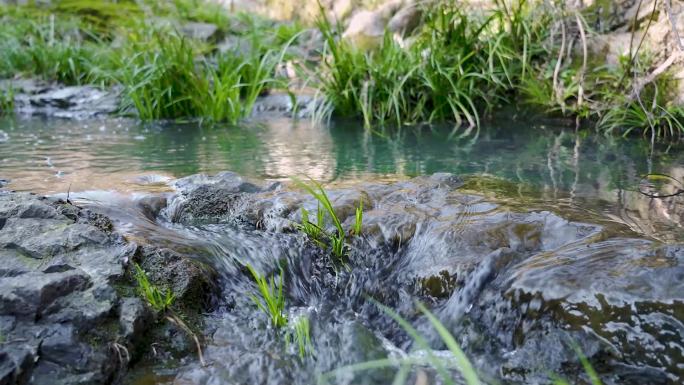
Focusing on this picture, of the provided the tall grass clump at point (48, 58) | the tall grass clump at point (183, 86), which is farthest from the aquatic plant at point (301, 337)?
the tall grass clump at point (48, 58)

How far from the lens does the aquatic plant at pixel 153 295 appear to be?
151cm

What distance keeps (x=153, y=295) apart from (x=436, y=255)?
0.82m

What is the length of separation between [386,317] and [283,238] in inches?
18.9

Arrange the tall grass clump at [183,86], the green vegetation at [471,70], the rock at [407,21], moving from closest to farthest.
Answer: the green vegetation at [471,70] < the tall grass clump at [183,86] < the rock at [407,21]

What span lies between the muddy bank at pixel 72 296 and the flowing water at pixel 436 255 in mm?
93

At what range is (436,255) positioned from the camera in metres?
1.77

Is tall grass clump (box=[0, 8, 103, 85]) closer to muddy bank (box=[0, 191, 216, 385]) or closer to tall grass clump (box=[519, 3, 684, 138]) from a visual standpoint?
tall grass clump (box=[519, 3, 684, 138])

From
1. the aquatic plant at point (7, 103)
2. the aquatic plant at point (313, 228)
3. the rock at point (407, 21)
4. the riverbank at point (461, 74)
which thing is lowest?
the aquatic plant at point (313, 228)

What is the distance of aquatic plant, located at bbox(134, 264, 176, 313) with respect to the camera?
4.95 ft

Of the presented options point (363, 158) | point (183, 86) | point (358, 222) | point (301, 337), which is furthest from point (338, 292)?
point (183, 86)

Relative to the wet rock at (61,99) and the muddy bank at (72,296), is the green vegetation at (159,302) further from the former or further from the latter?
the wet rock at (61,99)

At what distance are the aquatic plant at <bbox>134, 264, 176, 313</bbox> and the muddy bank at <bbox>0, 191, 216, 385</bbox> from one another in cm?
2

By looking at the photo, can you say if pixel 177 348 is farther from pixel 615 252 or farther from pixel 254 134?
pixel 254 134

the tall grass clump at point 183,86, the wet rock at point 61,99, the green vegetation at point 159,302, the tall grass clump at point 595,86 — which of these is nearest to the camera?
the green vegetation at point 159,302
